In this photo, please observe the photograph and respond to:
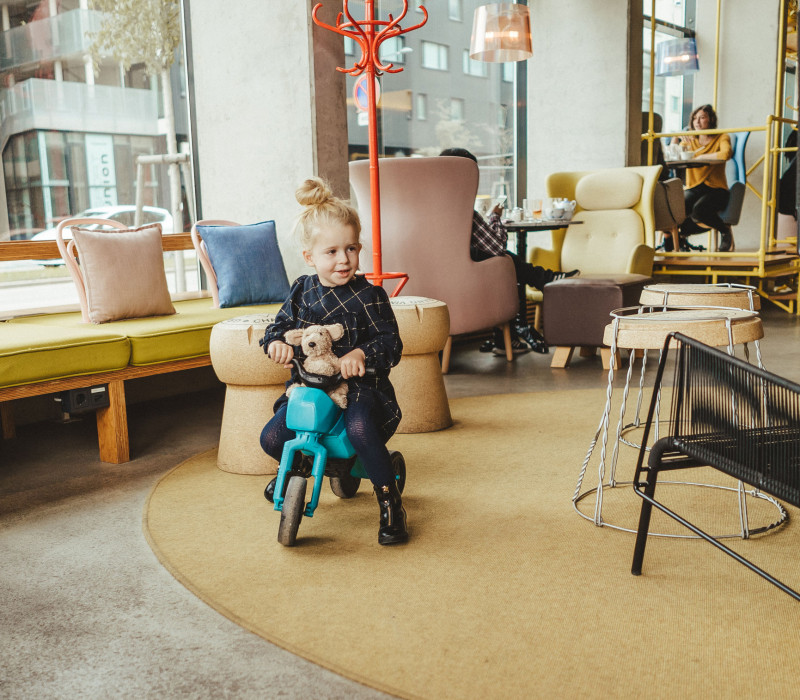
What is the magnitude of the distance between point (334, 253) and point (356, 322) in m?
0.20

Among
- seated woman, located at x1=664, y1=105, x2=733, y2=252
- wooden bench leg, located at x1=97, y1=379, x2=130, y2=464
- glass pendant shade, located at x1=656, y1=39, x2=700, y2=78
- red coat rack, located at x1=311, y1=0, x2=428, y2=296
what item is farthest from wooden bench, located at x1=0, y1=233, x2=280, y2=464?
glass pendant shade, located at x1=656, y1=39, x2=700, y2=78

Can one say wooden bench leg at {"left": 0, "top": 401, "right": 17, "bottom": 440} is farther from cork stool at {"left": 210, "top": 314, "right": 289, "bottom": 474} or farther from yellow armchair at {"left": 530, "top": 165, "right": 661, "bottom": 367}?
yellow armchair at {"left": 530, "top": 165, "right": 661, "bottom": 367}

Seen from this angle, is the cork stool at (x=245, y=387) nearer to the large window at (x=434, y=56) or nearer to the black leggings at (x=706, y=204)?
the large window at (x=434, y=56)

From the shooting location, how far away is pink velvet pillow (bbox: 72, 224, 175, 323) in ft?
10.6

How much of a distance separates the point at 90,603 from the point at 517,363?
3.32 metres

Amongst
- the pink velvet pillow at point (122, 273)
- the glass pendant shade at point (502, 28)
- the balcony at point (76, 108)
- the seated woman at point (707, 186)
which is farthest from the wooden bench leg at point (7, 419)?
the seated woman at point (707, 186)

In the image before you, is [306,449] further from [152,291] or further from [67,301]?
[67,301]

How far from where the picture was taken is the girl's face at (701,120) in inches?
285

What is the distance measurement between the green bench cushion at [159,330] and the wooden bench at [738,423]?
197 centimetres

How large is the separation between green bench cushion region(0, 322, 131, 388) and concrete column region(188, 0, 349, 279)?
4.99 feet

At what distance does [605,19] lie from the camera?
6473mm

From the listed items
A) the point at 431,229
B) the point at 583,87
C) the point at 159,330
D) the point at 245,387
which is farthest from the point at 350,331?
the point at 583,87

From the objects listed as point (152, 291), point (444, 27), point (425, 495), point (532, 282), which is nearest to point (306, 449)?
point (425, 495)

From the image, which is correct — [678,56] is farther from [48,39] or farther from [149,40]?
[48,39]
